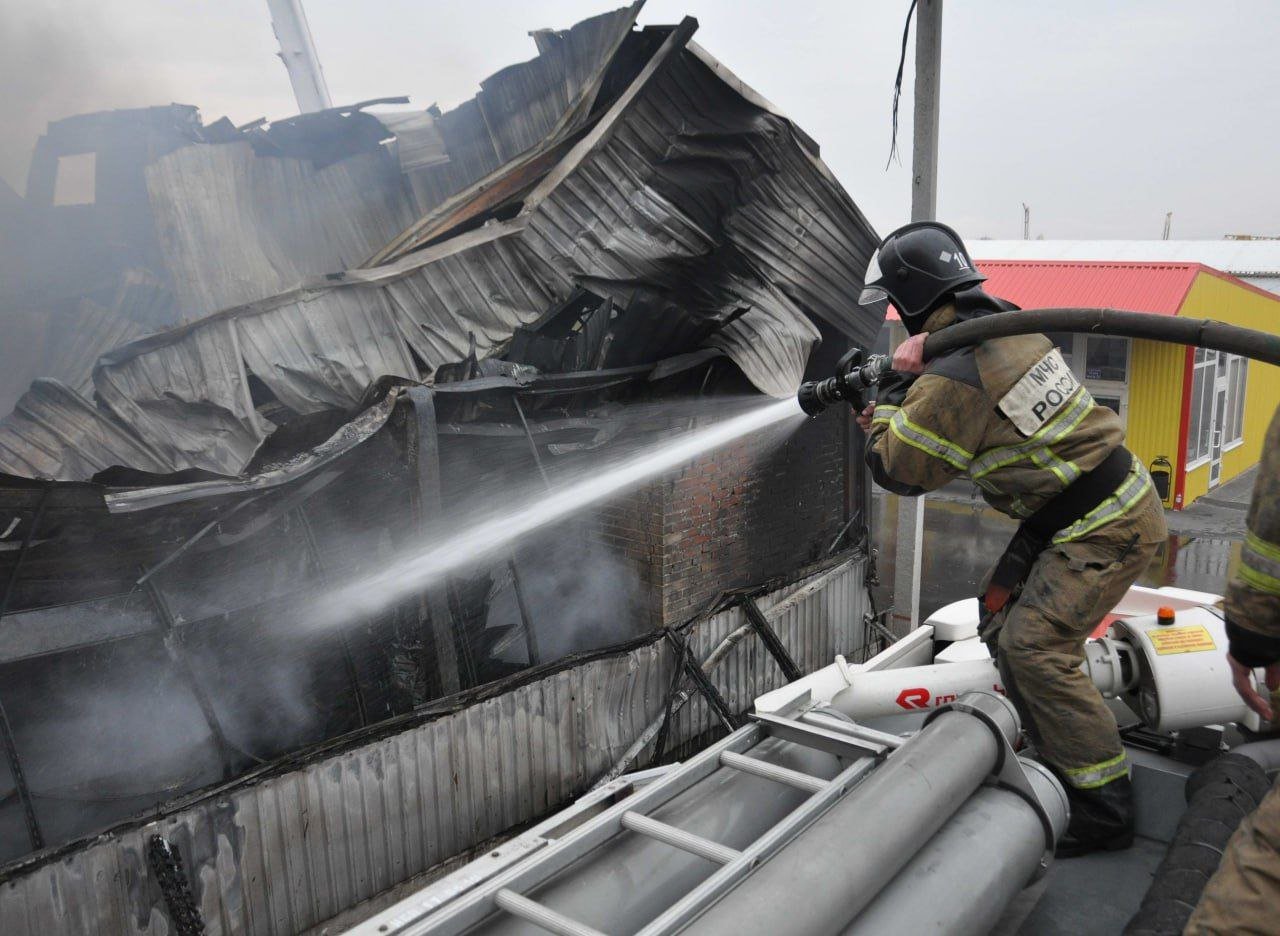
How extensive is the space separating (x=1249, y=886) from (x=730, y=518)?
16.3 feet

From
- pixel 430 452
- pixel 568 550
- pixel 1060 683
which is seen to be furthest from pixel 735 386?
pixel 1060 683

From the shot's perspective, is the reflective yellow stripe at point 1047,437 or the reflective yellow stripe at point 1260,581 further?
the reflective yellow stripe at point 1047,437

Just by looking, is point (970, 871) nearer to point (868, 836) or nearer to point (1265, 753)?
point (868, 836)

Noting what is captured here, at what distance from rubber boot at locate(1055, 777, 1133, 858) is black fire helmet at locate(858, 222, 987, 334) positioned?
5.13 ft

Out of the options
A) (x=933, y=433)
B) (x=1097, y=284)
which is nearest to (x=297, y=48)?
(x=933, y=433)

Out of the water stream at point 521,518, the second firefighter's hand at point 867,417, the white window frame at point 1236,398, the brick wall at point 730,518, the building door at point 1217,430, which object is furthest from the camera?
the white window frame at point 1236,398

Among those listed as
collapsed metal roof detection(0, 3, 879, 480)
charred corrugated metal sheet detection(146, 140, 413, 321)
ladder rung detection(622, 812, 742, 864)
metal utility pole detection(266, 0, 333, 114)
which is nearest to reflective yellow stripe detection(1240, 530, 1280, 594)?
ladder rung detection(622, 812, 742, 864)

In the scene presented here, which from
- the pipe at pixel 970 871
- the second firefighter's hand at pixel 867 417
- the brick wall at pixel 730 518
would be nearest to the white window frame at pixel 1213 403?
the brick wall at pixel 730 518

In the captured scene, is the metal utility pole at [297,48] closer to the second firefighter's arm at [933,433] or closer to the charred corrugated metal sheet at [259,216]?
the charred corrugated metal sheet at [259,216]

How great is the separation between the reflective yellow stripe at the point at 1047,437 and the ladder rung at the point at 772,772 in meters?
1.25

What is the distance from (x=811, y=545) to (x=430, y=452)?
423cm

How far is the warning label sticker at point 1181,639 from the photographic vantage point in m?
2.68

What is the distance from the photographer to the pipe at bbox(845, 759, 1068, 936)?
1554mm

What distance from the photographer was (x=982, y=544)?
11914 millimetres
